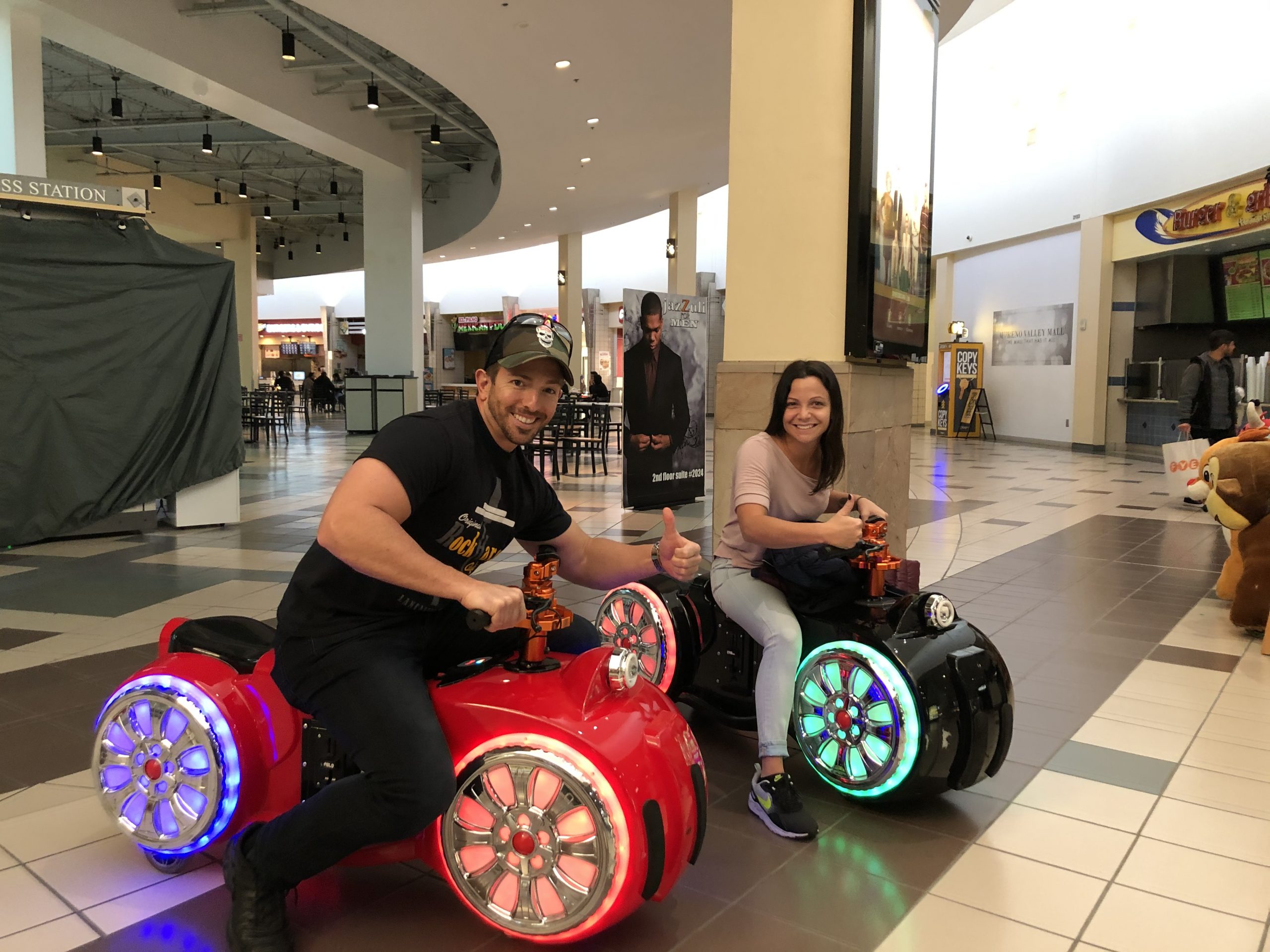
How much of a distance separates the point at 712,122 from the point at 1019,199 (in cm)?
939

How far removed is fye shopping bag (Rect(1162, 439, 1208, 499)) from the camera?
8.52 metres

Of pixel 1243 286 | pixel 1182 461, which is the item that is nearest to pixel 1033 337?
pixel 1243 286

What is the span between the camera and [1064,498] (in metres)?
10.3

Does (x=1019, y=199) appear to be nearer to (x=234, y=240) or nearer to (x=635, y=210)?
(x=635, y=210)

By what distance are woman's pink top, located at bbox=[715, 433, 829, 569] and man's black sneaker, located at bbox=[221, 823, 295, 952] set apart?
62.1 inches

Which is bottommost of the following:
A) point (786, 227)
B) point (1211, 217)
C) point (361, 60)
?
point (786, 227)

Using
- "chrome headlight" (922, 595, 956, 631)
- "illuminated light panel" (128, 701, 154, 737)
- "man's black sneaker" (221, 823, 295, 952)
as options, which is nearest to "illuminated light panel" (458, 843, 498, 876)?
"man's black sneaker" (221, 823, 295, 952)

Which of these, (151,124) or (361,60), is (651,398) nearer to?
(361,60)

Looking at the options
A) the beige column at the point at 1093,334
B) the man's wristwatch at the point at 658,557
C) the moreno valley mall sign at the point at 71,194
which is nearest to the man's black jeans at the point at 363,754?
the man's wristwatch at the point at 658,557

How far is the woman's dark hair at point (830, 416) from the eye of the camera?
9.18ft

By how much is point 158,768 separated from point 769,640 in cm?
162

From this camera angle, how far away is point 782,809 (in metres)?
2.51

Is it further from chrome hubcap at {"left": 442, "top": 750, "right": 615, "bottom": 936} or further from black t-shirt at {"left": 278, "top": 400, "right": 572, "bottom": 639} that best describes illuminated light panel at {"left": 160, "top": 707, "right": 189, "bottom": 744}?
chrome hubcap at {"left": 442, "top": 750, "right": 615, "bottom": 936}

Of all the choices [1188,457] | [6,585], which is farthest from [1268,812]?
[1188,457]
